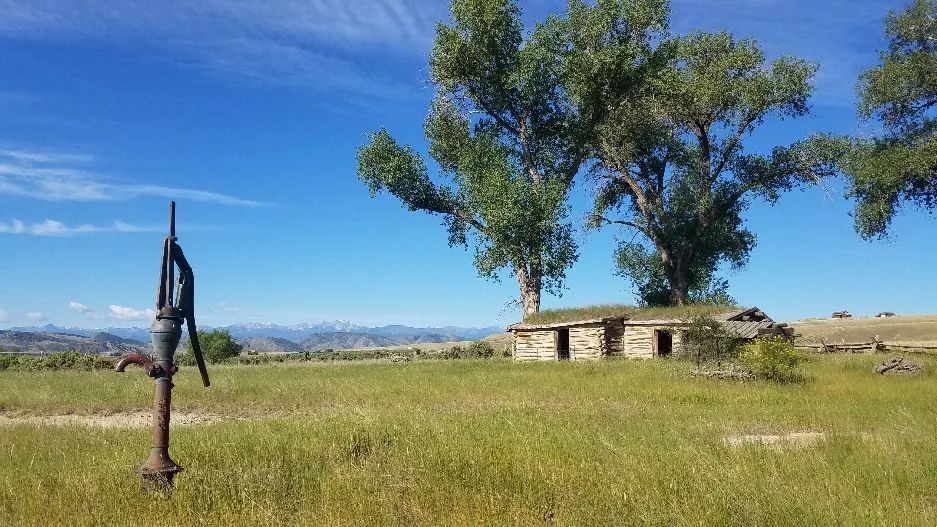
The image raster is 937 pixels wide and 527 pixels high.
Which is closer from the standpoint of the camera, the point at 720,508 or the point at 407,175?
the point at 720,508

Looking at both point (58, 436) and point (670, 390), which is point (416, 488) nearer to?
point (58, 436)

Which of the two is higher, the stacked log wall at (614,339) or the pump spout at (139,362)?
the pump spout at (139,362)

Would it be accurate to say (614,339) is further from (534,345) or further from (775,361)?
(775,361)

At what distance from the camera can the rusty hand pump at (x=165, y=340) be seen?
6199 millimetres

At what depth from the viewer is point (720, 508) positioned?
6008mm

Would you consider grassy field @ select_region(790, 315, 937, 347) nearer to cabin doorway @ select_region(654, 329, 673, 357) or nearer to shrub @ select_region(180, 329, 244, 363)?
cabin doorway @ select_region(654, 329, 673, 357)

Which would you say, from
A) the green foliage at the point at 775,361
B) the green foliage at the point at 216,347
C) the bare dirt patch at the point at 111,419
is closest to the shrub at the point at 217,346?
the green foliage at the point at 216,347

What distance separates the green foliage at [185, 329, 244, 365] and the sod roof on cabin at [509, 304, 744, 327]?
116 ft

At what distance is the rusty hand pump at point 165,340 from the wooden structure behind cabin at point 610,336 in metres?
27.4

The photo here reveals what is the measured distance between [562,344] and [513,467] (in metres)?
30.0

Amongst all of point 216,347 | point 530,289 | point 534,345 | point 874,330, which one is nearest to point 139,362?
point 530,289

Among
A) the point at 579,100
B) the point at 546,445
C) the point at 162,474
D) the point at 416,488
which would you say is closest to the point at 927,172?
the point at 579,100

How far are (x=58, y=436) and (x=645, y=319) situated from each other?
2707cm

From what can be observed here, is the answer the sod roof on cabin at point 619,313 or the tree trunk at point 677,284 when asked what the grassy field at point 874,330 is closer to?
the tree trunk at point 677,284
